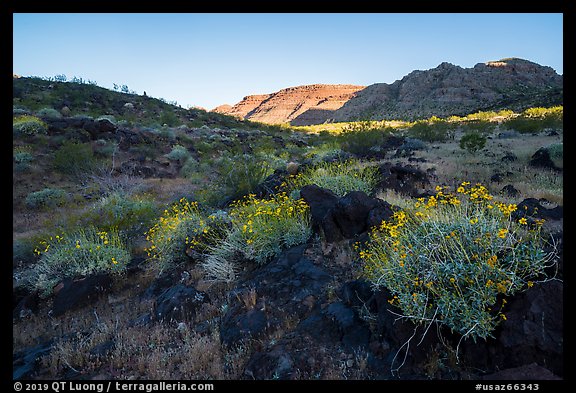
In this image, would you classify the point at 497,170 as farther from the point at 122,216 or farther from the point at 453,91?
the point at 453,91

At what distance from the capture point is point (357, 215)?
18.5 ft

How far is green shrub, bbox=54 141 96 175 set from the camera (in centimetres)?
1475

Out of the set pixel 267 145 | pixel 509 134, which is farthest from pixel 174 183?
pixel 509 134

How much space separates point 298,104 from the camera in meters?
142

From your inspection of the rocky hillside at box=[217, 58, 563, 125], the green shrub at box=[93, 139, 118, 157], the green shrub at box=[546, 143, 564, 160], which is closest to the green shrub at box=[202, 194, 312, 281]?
the green shrub at box=[546, 143, 564, 160]

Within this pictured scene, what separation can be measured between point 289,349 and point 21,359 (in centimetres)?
363

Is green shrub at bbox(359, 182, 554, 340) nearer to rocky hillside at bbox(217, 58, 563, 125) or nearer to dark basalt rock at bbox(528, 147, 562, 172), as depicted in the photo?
dark basalt rock at bbox(528, 147, 562, 172)

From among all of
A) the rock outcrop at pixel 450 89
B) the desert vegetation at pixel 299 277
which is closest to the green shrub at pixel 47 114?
the desert vegetation at pixel 299 277

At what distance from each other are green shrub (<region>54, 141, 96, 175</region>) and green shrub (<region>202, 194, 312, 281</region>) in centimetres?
1168

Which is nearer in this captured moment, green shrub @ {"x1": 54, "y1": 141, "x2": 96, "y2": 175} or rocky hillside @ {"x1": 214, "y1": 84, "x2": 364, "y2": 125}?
green shrub @ {"x1": 54, "y1": 141, "x2": 96, "y2": 175}

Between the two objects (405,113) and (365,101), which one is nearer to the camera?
(405,113)

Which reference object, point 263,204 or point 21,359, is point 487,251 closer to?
point 263,204

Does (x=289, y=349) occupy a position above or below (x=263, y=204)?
below
